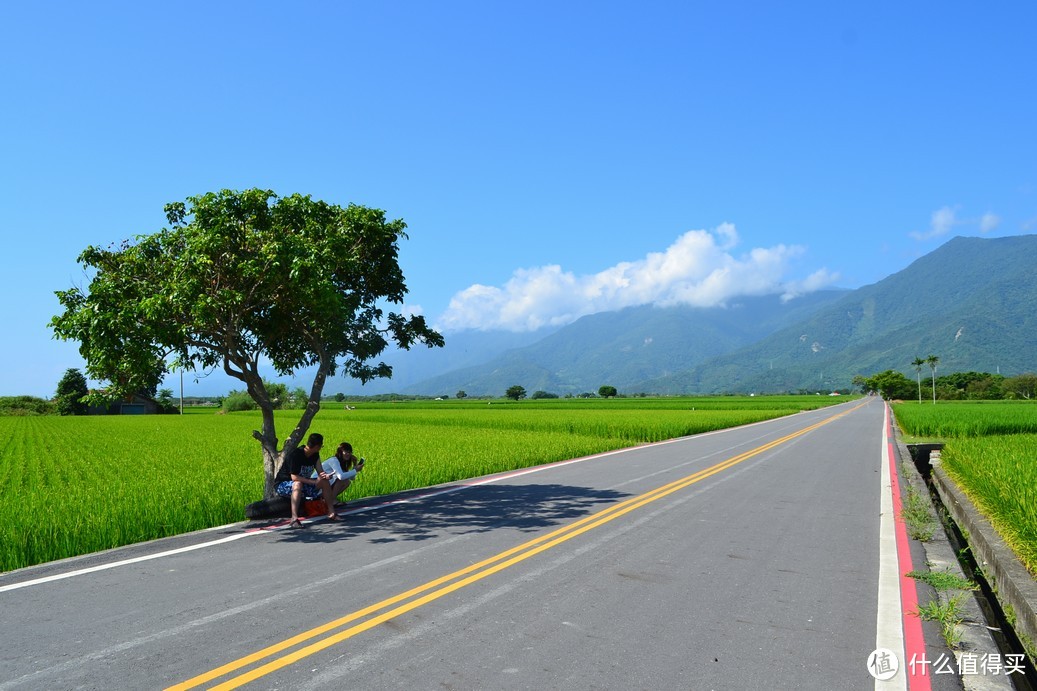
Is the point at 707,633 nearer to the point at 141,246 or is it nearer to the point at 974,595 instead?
the point at 974,595

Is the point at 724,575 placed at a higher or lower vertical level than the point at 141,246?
lower

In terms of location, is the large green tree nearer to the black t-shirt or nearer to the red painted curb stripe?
the black t-shirt

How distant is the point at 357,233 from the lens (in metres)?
12.4

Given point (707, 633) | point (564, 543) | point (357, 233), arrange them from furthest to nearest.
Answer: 1. point (357, 233)
2. point (564, 543)
3. point (707, 633)

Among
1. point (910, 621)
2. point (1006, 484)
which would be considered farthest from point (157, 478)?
point (1006, 484)

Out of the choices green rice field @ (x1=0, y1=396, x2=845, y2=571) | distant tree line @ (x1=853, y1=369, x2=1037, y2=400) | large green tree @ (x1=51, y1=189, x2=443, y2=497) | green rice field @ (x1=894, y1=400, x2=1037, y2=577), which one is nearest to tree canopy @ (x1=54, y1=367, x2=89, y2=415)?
green rice field @ (x1=0, y1=396, x2=845, y2=571)

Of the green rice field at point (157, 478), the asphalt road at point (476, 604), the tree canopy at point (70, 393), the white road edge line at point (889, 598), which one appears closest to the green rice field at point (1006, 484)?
the white road edge line at point (889, 598)

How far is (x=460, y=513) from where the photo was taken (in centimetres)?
1059

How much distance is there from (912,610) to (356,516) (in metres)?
7.52

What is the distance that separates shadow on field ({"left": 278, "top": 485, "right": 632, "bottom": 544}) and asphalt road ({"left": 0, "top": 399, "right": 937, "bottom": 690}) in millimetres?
74

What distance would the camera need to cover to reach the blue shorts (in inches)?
396

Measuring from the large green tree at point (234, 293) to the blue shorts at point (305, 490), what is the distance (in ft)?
2.73

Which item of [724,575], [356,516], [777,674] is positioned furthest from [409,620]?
[356,516]

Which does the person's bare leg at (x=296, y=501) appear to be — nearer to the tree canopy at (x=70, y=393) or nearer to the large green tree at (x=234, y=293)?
the large green tree at (x=234, y=293)
